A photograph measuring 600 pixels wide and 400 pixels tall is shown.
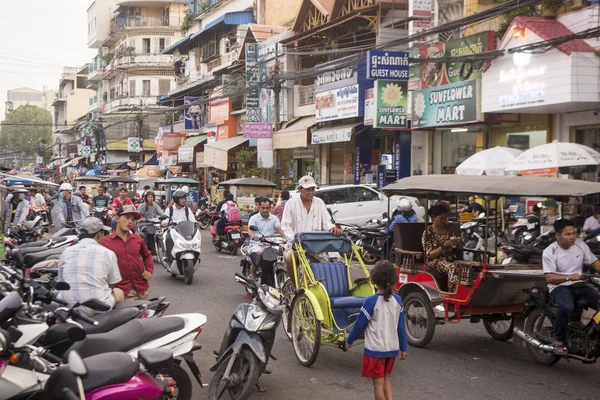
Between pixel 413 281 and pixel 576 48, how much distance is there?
9.53 m

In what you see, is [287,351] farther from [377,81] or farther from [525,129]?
[377,81]

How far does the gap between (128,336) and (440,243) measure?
188 inches

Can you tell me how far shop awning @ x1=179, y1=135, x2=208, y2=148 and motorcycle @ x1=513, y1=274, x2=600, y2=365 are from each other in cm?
3753

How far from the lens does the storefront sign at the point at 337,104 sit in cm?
2592

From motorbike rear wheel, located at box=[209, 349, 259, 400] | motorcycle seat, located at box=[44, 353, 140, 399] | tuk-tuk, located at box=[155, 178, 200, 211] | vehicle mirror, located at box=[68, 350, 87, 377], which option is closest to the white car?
tuk-tuk, located at box=[155, 178, 200, 211]

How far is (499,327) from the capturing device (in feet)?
29.8

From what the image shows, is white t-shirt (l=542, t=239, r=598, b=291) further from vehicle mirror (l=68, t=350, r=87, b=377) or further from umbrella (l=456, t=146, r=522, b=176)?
umbrella (l=456, t=146, r=522, b=176)

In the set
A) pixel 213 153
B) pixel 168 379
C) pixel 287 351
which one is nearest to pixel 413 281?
pixel 287 351

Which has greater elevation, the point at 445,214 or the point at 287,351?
the point at 445,214

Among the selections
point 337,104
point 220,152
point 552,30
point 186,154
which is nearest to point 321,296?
point 552,30

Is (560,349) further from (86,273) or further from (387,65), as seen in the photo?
(387,65)

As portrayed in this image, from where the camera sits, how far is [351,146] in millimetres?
29094

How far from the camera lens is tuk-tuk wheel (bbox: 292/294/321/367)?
7344mm

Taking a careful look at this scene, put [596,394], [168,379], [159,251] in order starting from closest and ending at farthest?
[168,379] < [596,394] < [159,251]
